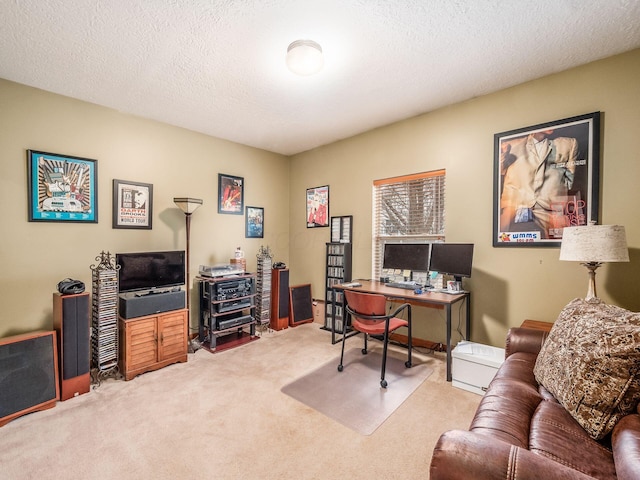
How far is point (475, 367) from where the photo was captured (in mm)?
2500

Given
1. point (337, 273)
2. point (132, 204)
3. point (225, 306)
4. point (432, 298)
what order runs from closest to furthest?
point (432, 298)
point (132, 204)
point (225, 306)
point (337, 273)

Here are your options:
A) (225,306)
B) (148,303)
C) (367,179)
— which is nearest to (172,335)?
(148,303)

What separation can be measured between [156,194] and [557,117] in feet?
14.3

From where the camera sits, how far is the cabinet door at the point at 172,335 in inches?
119

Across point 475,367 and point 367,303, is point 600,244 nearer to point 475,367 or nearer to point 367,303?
point 475,367

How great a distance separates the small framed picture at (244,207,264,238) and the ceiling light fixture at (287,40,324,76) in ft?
8.76

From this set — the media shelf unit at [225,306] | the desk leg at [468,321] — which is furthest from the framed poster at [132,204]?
the desk leg at [468,321]

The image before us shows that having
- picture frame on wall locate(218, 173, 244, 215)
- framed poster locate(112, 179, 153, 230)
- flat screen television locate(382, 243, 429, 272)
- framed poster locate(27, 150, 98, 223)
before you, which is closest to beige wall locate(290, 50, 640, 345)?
flat screen television locate(382, 243, 429, 272)

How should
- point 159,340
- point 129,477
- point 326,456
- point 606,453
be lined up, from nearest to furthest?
point 606,453, point 129,477, point 326,456, point 159,340

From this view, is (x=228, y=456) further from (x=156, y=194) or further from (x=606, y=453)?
(x=156, y=194)

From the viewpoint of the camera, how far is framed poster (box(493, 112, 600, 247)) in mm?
2496

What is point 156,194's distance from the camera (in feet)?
11.8

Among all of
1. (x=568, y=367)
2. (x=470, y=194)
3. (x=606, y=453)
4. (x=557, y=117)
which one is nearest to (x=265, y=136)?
(x=470, y=194)

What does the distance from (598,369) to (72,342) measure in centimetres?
357
